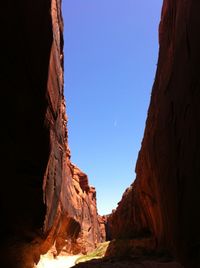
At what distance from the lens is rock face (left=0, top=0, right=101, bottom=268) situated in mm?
8250

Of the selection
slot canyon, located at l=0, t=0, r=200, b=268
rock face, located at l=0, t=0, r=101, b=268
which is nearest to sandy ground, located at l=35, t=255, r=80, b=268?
slot canyon, located at l=0, t=0, r=200, b=268

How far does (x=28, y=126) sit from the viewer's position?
9.71 m

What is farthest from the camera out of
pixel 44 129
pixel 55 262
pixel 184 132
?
pixel 55 262

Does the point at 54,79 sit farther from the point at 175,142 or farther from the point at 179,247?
the point at 179,247

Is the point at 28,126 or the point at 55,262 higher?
the point at 28,126

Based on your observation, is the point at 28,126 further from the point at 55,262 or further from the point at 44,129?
the point at 55,262

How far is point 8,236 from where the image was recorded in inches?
460

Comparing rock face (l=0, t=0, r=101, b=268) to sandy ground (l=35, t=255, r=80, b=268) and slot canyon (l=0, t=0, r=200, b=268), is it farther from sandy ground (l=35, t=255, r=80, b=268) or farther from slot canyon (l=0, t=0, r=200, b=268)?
sandy ground (l=35, t=255, r=80, b=268)

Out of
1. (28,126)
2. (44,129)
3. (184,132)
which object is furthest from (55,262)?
(184,132)

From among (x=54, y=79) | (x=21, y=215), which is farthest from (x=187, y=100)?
(x=21, y=215)

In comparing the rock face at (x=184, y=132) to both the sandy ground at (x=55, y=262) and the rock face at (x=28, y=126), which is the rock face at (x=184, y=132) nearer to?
the rock face at (x=28, y=126)

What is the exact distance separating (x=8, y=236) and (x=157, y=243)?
13.1 metres

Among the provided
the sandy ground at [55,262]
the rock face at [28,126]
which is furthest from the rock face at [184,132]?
the sandy ground at [55,262]

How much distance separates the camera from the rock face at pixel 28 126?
825 cm
